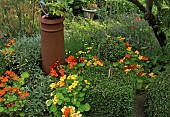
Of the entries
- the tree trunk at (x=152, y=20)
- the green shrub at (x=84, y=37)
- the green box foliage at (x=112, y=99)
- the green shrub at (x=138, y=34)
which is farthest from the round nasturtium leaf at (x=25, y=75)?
the tree trunk at (x=152, y=20)

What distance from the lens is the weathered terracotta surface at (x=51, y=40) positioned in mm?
4180

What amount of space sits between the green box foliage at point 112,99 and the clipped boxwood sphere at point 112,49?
0.26 metres

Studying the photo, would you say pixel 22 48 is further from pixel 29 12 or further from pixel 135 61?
pixel 135 61

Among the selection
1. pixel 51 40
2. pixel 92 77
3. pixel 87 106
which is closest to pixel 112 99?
pixel 87 106

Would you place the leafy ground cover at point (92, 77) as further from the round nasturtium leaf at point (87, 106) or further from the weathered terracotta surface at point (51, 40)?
the weathered terracotta surface at point (51, 40)

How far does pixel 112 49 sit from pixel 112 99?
0.52 metres

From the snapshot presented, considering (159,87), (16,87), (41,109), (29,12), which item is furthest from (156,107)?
(29,12)

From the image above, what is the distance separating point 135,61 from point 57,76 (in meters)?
1.03

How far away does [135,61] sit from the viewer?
453cm

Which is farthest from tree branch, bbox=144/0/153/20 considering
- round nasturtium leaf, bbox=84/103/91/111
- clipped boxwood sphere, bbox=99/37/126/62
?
round nasturtium leaf, bbox=84/103/91/111

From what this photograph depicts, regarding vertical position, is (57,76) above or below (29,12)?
below

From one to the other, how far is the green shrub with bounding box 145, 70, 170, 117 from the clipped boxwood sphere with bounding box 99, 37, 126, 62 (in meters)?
0.49

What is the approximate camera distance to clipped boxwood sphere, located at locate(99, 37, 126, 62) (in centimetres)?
367

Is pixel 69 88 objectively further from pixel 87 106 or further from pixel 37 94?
pixel 37 94
